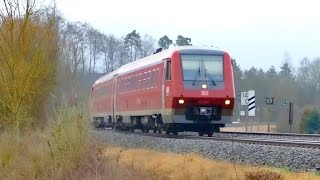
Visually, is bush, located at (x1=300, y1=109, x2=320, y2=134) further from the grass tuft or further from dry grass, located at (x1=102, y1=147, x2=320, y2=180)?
the grass tuft

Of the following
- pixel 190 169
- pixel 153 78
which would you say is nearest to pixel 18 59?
pixel 190 169

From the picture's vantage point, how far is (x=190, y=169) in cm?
1328

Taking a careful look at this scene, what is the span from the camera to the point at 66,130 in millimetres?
15117

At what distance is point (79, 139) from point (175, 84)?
8.48 m

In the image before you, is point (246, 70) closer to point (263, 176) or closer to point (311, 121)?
point (311, 121)

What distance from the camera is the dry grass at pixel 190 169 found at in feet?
35.0

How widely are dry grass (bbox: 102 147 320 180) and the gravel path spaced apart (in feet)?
2.16

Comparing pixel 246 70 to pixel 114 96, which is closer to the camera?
pixel 114 96

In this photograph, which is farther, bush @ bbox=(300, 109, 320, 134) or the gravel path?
bush @ bbox=(300, 109, 320, 134)

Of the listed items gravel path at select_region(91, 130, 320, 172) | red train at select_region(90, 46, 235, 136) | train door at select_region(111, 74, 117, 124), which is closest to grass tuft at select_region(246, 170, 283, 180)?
gravel path at select_region(91, 130, 320, 172)

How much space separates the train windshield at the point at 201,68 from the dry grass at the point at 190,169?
667cm

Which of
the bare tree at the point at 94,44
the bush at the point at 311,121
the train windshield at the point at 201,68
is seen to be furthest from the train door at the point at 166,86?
the bare tree at the point at 94,44

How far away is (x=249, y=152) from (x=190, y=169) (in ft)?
8.01

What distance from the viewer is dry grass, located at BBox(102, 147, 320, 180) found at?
1068cm
